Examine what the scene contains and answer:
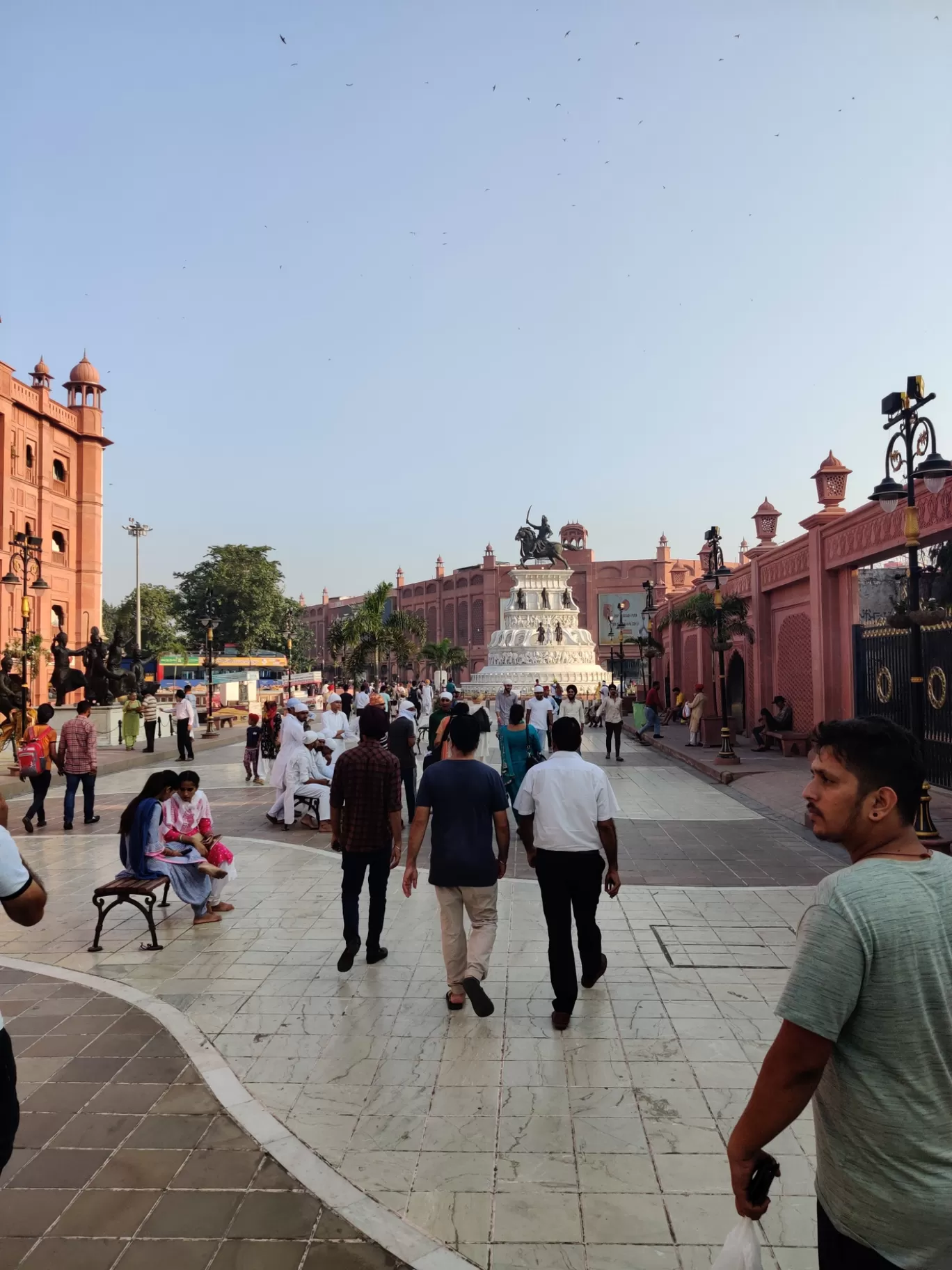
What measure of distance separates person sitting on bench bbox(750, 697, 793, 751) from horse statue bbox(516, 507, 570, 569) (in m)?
37.6

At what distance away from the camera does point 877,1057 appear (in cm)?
171

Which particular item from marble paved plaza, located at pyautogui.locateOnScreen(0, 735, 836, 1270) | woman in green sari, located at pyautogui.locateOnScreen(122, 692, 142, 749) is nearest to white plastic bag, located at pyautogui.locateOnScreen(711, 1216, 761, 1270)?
marble paved plaza, located at pyautogui.locateOnScreen(0, 735, 836, 1270)

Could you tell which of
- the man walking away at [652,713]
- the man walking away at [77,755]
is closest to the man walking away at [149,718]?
the man walking away at [77,755]

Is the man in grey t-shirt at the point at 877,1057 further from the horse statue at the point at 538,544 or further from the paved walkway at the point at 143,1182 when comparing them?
the horse statue at the point at 538,544

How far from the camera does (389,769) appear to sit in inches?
226

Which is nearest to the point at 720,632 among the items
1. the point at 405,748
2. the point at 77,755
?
the point at 405,748

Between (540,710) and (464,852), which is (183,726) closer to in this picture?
(540,710)

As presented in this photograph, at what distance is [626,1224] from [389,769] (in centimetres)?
315

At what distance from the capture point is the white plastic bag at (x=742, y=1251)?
1.81 meters

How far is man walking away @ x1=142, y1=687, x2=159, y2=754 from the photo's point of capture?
70.2 feet

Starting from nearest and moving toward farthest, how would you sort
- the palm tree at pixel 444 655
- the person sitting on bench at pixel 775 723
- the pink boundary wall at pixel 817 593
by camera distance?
the pink boundary wall at pixel 817 593, the person sitting on bench at pixel 775 723, the palm tree at pixel 444 655

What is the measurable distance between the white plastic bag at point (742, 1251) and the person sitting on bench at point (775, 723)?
58.4 ft

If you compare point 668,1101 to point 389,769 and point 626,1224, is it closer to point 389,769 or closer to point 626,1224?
point 626,1224

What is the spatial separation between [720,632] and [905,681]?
16.0 feet
